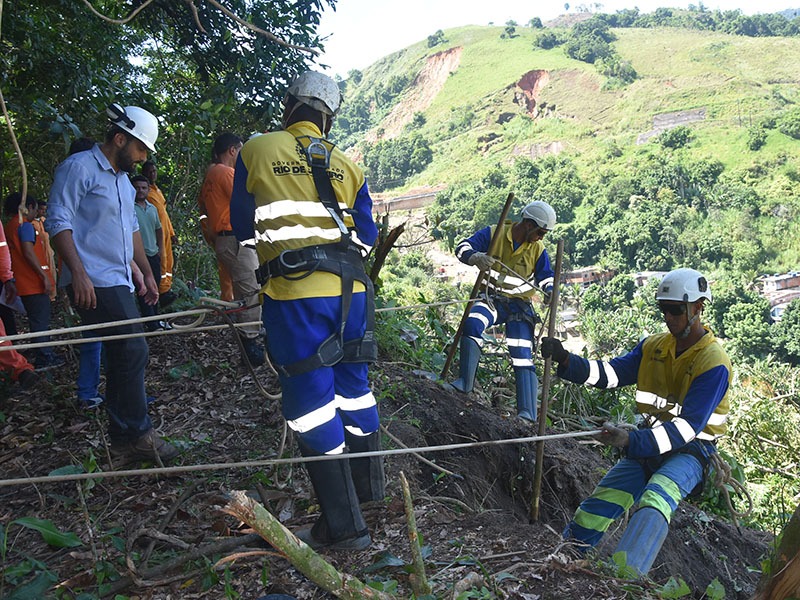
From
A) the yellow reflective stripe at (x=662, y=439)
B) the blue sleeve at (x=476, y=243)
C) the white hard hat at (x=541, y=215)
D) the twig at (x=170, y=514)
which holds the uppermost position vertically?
the white hard hat at (x=541, y=215)

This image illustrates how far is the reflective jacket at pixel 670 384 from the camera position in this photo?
10.8ft

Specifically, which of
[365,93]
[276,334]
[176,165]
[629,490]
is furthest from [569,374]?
[365,93]

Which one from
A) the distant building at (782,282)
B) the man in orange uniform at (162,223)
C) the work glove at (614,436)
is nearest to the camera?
the work glove at (614,436)

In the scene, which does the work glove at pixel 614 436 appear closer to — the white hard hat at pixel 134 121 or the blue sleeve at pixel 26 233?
the white hard hat at pixel 134 121

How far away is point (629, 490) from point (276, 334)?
2148mm

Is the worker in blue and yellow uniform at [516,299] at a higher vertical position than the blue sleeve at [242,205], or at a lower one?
lower

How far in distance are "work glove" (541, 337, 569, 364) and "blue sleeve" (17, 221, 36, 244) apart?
14.3ft

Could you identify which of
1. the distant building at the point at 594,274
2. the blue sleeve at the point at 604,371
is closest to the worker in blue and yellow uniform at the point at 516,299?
the blue sleeve at the point at 604,371

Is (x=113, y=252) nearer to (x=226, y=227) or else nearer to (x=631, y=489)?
(x=226, y=227)

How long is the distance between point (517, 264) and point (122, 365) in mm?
3374

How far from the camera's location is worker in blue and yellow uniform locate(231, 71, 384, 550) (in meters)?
2.65

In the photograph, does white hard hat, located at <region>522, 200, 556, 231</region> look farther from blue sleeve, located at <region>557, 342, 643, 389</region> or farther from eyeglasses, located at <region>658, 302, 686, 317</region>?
eyeglasses, located at <region>658, 302, 686, 317</region>

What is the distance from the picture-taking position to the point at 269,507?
10.3 ft

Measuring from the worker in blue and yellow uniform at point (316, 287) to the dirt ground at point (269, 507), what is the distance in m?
0.38
